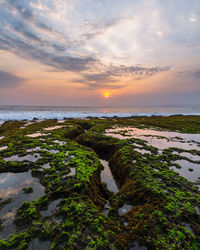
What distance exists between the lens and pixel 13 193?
5199 mm

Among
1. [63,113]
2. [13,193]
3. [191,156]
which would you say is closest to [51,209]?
[13,193]

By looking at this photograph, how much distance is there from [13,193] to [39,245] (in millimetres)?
2820

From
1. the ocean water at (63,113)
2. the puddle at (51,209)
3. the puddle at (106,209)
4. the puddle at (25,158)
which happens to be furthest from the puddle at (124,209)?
the ocean water at (63,113)

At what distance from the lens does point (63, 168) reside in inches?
285

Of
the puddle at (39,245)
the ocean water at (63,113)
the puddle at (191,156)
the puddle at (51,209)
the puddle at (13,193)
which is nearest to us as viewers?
the puddle at (39,245)

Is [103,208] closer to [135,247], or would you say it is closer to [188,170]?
[135,247]

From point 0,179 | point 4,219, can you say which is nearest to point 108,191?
point 4,219

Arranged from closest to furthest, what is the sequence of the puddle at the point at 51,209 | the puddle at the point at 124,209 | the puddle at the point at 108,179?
the puddle at the point at 51,209 → the puddle at the point at 124,209 → the puddle at the point at 108,179

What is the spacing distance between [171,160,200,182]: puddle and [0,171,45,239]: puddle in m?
7.73

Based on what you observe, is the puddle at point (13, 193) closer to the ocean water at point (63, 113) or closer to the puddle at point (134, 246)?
the puddle at point (134, 246)

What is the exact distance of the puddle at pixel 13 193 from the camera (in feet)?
12.5

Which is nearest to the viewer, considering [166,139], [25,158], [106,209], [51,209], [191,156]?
[51,209]

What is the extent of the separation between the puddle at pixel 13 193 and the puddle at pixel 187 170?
7.73m

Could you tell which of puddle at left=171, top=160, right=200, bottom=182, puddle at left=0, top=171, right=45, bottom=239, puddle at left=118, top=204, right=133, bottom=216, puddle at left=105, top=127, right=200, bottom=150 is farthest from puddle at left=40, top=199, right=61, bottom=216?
puddle at left=105, top=127, right=200, bottom=150
